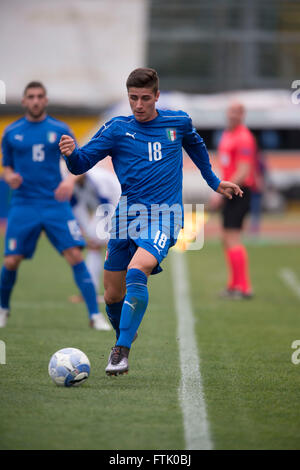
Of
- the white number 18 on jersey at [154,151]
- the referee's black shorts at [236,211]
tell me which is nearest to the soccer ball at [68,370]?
the white number 18 on jersey at [154,151]

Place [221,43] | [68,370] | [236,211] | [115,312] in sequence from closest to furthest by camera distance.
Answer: [68,370] → [115,312] → [236,211] → [221,43]

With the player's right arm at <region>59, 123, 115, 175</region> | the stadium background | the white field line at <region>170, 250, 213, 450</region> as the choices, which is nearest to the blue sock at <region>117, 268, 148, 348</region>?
the white field line at <region>170, 250, 213, 450</region>

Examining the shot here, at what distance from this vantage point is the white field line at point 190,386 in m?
4.68

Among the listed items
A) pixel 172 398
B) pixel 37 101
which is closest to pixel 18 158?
pixel 37 101

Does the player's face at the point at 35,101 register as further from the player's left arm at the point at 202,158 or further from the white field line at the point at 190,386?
the white field line at the point at 190,386

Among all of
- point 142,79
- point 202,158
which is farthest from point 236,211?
point 142,79

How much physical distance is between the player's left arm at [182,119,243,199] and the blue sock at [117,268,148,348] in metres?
1.10

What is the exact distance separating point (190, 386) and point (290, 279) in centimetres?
769

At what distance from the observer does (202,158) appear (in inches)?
259

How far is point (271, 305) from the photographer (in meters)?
10.6

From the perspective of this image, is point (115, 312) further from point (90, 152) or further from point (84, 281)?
point (84, 281)

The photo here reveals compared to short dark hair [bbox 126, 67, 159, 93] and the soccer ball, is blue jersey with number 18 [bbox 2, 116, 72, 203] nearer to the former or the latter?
short dark hair [bbox 126, 67, 159, 93]

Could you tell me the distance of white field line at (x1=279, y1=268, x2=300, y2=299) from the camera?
40.4ft
